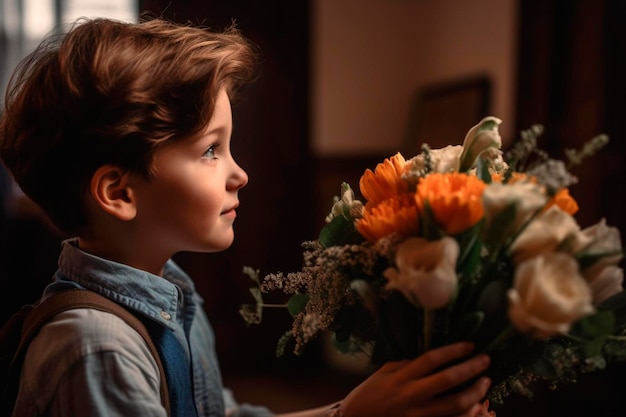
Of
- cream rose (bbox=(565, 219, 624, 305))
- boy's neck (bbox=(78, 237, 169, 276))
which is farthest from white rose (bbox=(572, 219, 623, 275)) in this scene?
boy's neck (bbox=(78, 237, 169, 276))

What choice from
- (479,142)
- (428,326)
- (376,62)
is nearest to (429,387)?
(428,326)

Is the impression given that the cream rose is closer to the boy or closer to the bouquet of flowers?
the bouquet of flowers

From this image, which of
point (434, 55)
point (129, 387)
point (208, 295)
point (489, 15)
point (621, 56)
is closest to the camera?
point (129, 387)

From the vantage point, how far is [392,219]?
0.73 meters

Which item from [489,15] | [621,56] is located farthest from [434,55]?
[621,56]

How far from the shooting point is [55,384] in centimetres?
84

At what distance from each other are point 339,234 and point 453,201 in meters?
0.23

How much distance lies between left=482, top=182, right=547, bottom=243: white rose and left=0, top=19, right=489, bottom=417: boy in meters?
0.27

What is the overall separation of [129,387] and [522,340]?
18.8 inches

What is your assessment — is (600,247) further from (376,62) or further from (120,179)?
(376,62)

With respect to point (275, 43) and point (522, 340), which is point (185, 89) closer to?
point (522, 340)

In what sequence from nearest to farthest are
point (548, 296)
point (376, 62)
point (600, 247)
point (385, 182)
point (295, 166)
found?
point (548, 296), point (600, 247), point (385, 182), point (295, 166), point (376, 62)

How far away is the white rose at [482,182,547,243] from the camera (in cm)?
66

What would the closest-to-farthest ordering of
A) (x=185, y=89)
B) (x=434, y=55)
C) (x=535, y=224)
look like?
1. (x=535, y=224)
2. (x=185, y=89)
3. (x=434, y=55)
